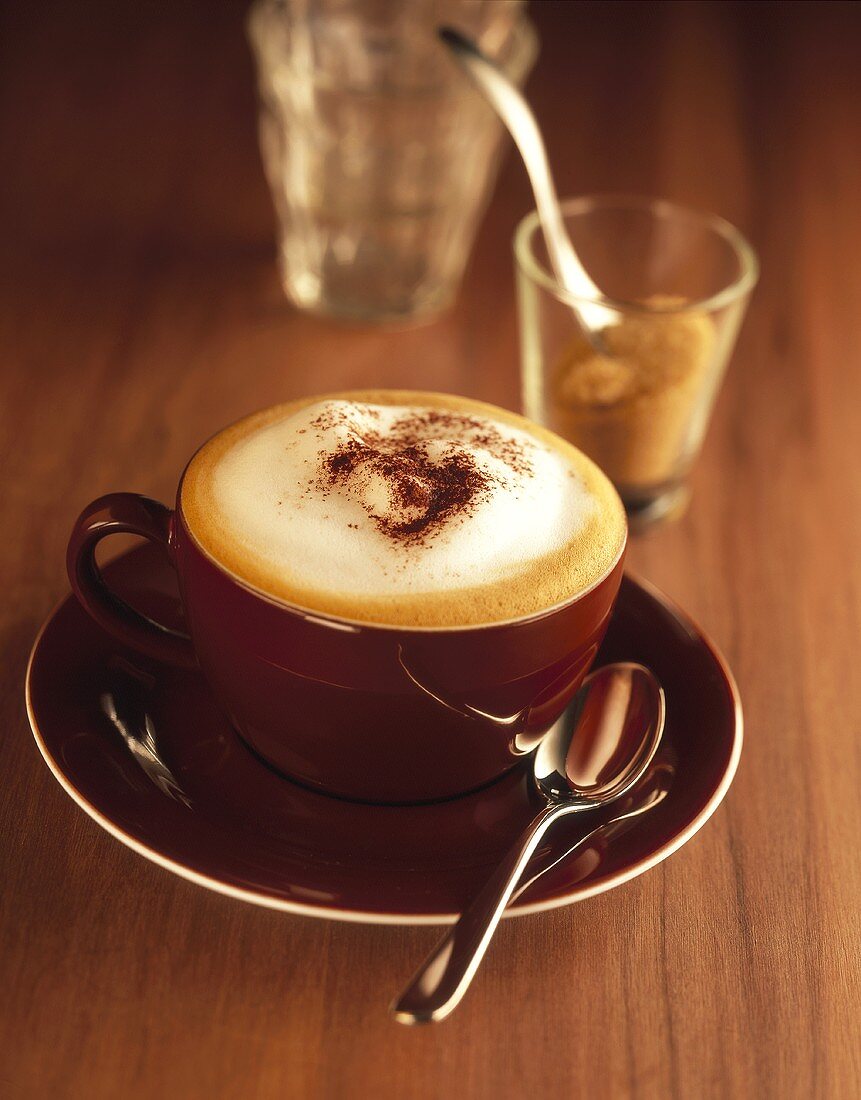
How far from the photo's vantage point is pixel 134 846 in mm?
519

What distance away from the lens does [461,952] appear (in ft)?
1.57

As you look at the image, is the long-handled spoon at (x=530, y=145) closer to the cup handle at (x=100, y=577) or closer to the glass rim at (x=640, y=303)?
the glass rim at (x=640, y=303)

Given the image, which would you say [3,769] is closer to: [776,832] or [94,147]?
[776,832]

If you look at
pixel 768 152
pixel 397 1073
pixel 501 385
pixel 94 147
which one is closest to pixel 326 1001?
pixel 397 1073

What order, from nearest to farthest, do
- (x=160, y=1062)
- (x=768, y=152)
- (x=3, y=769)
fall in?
(x=160, y=1062) → (x=3, y=769) → (x=768, y=152)

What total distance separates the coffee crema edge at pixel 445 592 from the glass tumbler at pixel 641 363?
0.25 meters

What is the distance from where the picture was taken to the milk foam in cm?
53

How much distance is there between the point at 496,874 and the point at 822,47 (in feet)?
5.03

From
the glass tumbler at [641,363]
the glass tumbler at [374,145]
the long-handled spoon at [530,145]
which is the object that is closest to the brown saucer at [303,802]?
the glass tumbler at [641,363]

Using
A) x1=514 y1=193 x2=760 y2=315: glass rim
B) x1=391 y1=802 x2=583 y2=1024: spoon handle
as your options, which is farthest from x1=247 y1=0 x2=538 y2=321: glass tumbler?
x1=391 y1=802 x2=583 y2=1024: spoon handle

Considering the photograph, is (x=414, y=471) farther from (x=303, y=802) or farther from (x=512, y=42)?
(x=512, y=42)

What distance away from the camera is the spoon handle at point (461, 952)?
0.45 m

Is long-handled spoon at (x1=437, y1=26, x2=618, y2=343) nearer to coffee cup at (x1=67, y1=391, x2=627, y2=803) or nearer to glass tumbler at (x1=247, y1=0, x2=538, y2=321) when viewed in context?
glass tumbler at (x1=247, y1=0, x2=538, y2=321)

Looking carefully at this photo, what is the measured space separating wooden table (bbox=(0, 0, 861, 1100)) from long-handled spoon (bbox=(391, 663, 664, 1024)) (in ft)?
0.18
